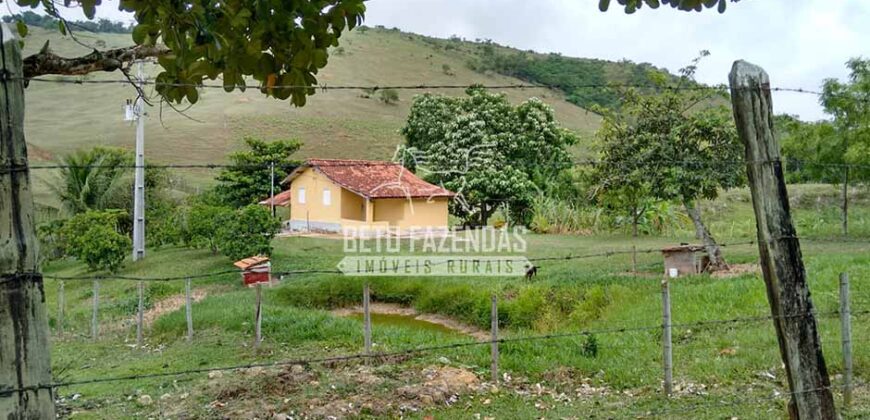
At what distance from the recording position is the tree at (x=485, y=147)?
78.3 ft

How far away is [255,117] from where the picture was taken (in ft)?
131

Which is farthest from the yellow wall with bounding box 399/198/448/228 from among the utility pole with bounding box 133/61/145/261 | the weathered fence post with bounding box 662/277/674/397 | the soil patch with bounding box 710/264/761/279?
the weathered fence post with bounding box 662/277/674/397

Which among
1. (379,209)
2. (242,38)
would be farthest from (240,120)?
(242,38)

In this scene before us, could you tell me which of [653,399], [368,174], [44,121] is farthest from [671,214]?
[44,121]

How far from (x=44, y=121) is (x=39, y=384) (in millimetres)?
45542

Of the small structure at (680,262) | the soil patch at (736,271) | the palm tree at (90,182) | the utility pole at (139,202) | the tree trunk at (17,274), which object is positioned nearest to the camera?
the tree trunk at (17,274)

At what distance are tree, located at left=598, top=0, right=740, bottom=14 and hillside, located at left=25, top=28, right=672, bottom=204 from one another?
23.6m

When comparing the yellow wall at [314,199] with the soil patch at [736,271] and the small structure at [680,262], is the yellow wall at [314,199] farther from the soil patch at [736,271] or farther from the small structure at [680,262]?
the soil patch at [736,271]

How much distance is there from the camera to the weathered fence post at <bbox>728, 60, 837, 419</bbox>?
108 inches

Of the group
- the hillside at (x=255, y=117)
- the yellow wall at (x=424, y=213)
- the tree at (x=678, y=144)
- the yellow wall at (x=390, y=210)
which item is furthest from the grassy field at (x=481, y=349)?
the hillside at (x=255, y=117)

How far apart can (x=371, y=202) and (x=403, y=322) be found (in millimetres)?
10389

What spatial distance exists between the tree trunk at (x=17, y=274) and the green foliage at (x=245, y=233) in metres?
14.7

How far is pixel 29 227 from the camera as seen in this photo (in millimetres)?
1729

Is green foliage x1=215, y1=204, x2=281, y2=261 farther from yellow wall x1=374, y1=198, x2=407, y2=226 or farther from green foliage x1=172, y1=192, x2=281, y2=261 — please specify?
yellow wall x1=374, y1=198, x2=407, y2=226
